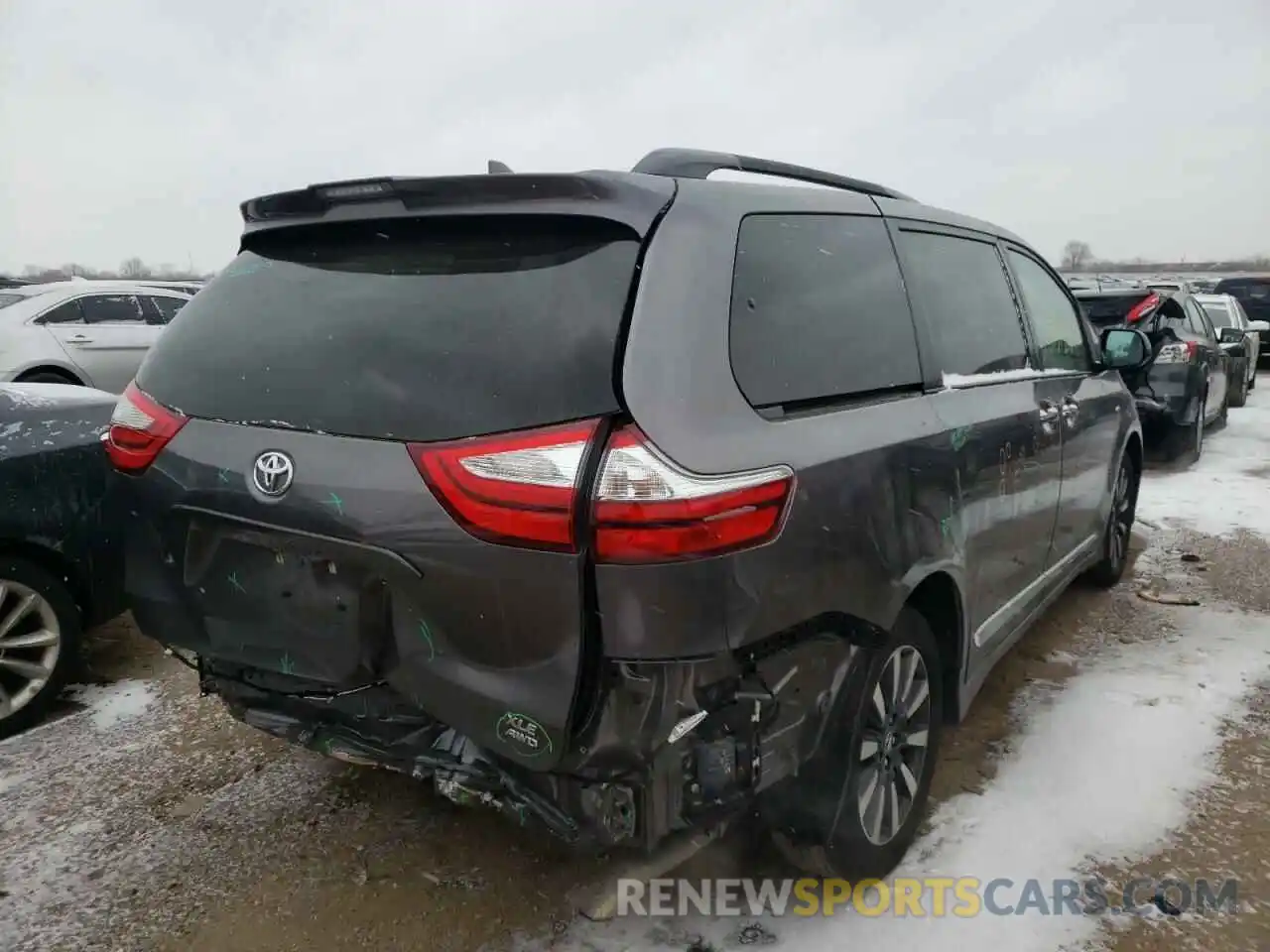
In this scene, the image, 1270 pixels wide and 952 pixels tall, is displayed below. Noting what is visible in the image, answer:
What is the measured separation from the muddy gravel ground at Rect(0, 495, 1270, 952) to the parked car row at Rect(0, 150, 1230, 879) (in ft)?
1.83

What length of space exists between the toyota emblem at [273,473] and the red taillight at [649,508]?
703 millimetres

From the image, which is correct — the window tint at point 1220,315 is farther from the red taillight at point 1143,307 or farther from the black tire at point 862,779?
the black tire at point 862,779

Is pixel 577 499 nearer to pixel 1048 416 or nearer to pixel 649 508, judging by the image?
pixel 649 508

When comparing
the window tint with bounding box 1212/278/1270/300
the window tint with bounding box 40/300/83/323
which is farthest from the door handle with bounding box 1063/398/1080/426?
the window tint with bounding box 1212/278/1270/300

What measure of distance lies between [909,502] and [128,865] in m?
2.43

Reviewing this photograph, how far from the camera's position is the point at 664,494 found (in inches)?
67.4

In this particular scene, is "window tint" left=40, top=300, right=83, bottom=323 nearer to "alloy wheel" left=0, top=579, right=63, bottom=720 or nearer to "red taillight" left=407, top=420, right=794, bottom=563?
"alloy wheel" left=0, top=579, right=63, bottom=720

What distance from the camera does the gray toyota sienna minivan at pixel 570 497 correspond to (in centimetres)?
176

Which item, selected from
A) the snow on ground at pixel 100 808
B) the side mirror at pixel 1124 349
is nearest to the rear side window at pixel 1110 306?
the side mirror at pixel 1124 349

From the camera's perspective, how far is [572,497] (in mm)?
1708

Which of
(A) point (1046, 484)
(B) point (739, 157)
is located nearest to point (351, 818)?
(B) point (739, 157)

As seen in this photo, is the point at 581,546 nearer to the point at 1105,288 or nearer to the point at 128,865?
the point at 128,865

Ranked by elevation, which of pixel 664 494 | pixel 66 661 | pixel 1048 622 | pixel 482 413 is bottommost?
pixel 1048 622

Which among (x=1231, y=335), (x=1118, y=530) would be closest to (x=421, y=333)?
(x=1118, y=530)
